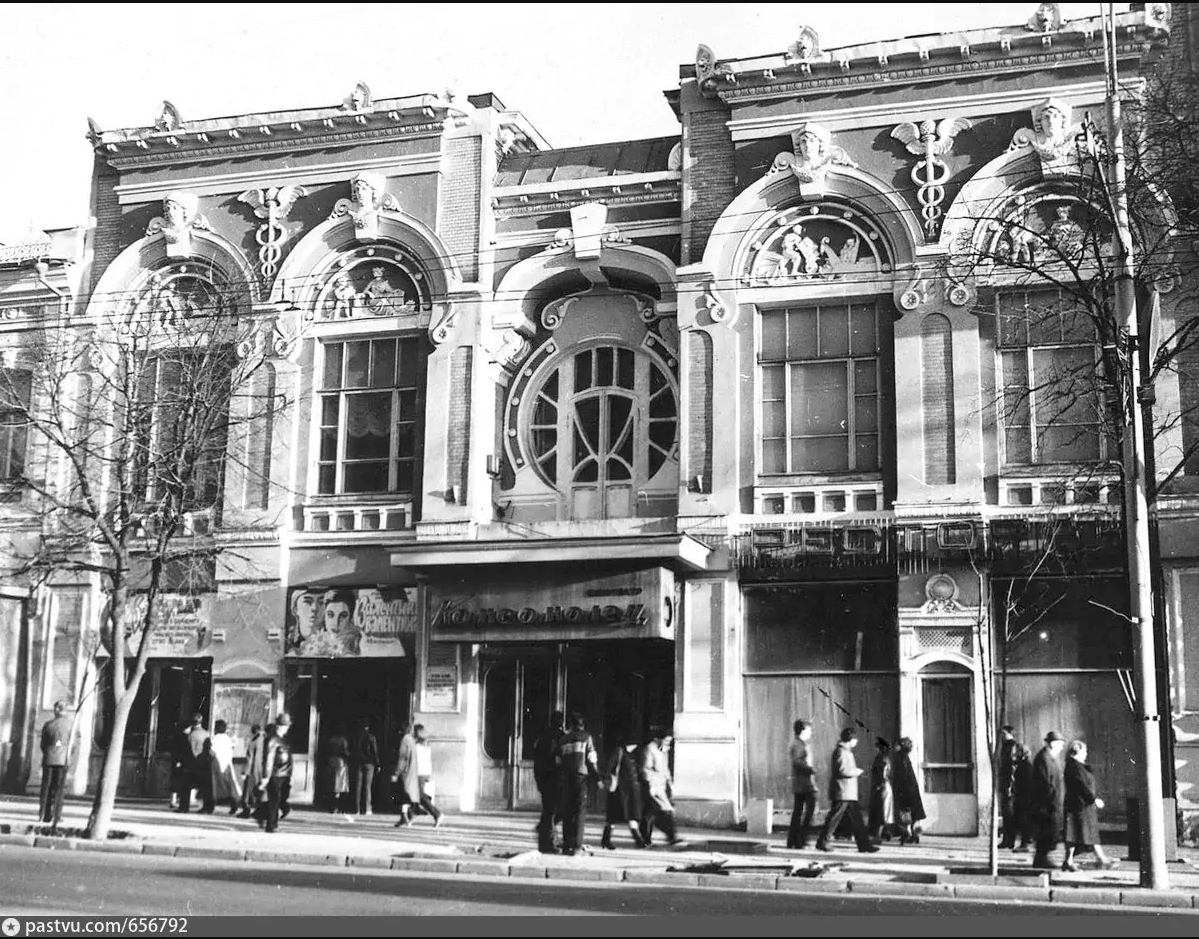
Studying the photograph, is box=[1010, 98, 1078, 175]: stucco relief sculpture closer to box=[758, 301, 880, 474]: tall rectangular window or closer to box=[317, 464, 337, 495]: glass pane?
box=[758, 301, 880, 474]: tall rectangular window

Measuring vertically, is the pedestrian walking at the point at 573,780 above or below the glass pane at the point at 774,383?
below

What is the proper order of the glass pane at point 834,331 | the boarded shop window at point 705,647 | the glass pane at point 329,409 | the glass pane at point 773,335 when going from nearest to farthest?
the boarded shop window at point 705,647, the glass pane at point 834,331, the glass pane at point 773,335, the glass pane at point 329,409

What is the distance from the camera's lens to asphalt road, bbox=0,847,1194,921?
1299 cm

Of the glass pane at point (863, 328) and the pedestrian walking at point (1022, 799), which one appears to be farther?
the glass pane at point (863, 328)

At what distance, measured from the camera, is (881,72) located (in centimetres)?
2423

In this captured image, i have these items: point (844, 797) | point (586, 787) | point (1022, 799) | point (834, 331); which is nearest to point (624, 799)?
point (586, 787)

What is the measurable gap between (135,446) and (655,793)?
359 inches

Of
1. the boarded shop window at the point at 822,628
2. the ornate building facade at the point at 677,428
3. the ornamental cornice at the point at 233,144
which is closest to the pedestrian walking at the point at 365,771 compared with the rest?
the ornate building facade at the point at 677,428

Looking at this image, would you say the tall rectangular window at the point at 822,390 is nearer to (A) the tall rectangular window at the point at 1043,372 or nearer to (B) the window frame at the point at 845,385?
(B) the window frame at the point at 845,385

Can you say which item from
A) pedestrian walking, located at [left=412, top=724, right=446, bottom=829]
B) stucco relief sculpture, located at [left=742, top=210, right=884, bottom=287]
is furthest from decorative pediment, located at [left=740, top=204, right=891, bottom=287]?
pedestrian walking, located at [left=412, top=724, right=446, bottom=829]

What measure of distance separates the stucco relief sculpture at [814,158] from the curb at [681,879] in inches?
472

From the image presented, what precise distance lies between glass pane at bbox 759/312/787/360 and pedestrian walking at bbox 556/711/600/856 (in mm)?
8351

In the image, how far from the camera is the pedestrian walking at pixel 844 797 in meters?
19.3

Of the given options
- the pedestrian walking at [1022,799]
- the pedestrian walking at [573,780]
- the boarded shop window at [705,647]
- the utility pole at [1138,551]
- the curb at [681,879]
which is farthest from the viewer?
the boarded shop window at [705,647]
